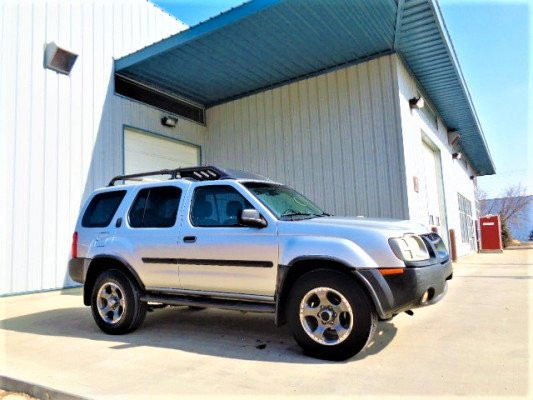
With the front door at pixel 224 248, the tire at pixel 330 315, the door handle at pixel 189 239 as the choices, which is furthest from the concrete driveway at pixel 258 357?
the door handle at pixel 189 239

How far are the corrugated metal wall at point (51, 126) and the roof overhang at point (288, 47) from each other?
1.02 m

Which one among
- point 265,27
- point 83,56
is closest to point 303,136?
point 265,27

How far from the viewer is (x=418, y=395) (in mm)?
3139

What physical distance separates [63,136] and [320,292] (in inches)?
311

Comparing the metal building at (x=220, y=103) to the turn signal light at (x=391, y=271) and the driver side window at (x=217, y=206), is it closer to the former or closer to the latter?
the driver side window at (x=217, y=206)

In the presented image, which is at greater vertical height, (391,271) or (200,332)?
(391,271)

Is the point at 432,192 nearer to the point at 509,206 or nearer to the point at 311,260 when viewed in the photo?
the point at 311,260

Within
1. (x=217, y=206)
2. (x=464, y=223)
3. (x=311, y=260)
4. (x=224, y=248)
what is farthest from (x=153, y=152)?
(x=464, y=223)

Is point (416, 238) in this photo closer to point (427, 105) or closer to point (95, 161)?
point (95, 161)

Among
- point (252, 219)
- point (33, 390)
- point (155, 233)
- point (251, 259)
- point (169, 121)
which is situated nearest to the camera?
point (33, 390)

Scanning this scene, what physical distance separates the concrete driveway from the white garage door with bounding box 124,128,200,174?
5.57 meters

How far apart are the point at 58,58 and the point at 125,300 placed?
685 cm

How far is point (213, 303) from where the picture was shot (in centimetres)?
470

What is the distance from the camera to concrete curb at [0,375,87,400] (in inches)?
133
